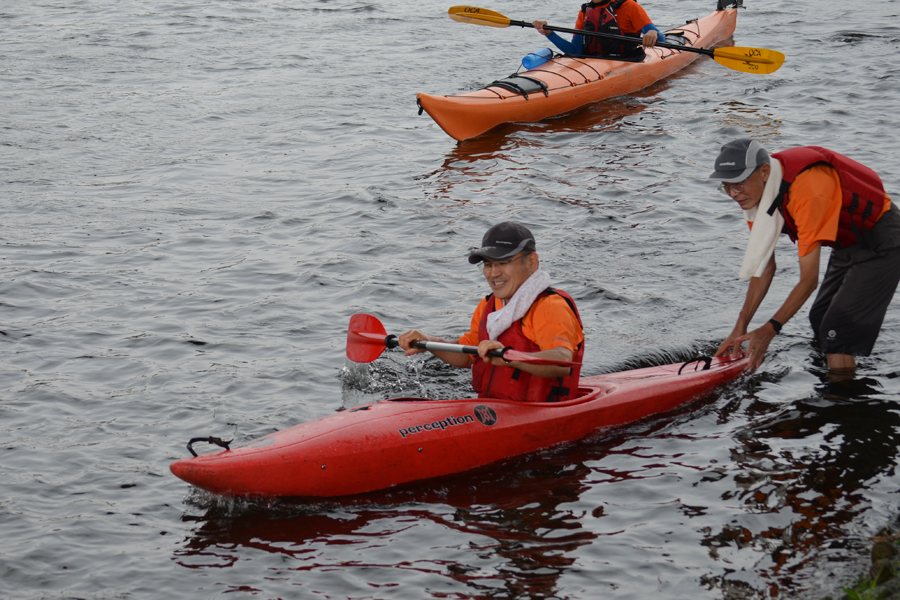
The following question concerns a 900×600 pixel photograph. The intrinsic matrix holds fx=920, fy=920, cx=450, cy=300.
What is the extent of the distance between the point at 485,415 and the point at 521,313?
1.85 feet

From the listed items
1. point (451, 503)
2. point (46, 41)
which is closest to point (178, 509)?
point (451, 503)

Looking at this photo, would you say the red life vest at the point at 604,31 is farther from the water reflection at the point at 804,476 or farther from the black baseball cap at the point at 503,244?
the black baseball cap at the point at 503,244

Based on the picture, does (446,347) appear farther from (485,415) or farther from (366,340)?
(366,340)

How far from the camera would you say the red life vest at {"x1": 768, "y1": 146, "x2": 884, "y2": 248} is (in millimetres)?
4375

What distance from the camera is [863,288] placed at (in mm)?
4676

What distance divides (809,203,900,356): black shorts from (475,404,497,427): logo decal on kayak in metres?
1.84

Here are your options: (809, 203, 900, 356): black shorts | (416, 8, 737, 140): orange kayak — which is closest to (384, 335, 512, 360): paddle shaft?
(809, 203, 900, 356): black shorts

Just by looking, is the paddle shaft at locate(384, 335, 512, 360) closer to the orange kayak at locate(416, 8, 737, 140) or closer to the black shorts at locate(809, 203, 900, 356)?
the black shorts at locate(809, 203, 900, 356)

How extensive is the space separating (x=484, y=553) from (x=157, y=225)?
5.32 meters

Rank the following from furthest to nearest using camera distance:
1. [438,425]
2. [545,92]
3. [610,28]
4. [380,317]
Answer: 1. [610,28]
2. [545,92]
3. [380,317]
4. [438,425]

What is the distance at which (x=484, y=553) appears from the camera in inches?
151

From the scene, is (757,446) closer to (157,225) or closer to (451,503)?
(451,503)

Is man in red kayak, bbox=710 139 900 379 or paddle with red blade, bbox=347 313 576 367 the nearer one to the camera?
man in red kayak, bbox=710 139 900 379

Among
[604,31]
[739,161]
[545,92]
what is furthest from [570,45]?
[739,161]
